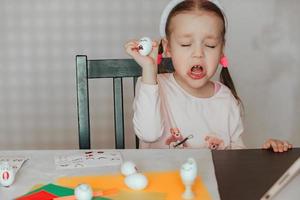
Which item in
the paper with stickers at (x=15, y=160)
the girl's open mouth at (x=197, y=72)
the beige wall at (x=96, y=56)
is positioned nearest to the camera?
the paper with stickers at (x=15, y=160)

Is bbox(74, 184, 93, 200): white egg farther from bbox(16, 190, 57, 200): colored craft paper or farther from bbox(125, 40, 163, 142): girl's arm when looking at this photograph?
bbox(125, 40, 163, 142): girl's arm

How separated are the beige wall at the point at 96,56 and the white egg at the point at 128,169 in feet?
4.19

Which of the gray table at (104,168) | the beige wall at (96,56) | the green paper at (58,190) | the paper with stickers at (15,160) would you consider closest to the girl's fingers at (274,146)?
the gray table at (104,168)

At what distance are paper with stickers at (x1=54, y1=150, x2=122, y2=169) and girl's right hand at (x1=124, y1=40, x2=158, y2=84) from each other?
0.21 meters

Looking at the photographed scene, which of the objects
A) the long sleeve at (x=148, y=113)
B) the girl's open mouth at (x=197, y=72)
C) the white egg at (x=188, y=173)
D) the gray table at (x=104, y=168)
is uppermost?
the girl's open mouth at (x=197, y=72)

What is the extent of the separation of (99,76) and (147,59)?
0.22m

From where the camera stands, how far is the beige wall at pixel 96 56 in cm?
241

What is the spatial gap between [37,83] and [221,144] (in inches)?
47.3

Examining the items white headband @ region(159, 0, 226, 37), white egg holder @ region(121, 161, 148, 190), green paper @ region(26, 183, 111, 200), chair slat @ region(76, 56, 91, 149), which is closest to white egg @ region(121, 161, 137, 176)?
white egg holder @ region(121, 161, 148, 190)

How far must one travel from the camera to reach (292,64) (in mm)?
2494

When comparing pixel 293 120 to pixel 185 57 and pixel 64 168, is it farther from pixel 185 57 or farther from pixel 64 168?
pixel 64 168

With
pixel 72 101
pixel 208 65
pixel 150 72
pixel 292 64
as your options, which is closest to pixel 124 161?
pixel 150 72

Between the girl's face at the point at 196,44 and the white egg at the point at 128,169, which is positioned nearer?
the white egg at the point at 128,169

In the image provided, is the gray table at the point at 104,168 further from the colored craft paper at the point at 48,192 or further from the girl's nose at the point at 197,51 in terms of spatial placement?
the girl's nose at the point at 197,51
